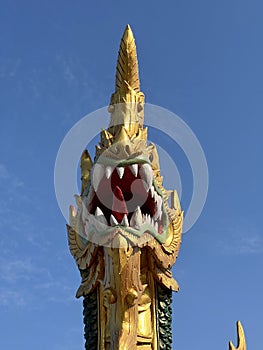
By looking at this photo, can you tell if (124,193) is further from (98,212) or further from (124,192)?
(98,212)

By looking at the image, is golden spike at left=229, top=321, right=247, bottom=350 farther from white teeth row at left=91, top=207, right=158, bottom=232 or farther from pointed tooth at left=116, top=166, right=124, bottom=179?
pointed tooth at left=116, top=166, right=124, bottom=179

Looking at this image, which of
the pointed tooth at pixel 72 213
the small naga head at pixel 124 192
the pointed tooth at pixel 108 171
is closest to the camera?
the small naga head at pixel 124 192

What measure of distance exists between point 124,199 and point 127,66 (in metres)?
2.58

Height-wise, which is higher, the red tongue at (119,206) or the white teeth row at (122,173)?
the white teeth row at (122,173)

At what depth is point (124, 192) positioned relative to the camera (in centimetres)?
952

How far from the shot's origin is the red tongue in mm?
Answer: 9297

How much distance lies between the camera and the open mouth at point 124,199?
30.5ft

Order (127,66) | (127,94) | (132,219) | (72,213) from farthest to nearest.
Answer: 1. (127,66)
2. (127,94)
3. (72,213)
4. (132,219)

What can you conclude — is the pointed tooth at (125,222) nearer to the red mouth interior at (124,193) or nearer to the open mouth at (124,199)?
the open mouth at (124,199)

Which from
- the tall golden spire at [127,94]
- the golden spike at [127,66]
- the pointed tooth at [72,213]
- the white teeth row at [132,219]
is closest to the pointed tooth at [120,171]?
the white teeth row at [132,219]

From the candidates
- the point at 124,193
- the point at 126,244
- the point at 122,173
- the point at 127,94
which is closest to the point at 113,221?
the point at 126,244

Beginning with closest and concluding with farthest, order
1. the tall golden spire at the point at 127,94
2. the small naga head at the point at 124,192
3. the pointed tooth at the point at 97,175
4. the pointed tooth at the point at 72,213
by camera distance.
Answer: the small naga head at the point at 124,192, the pointed tooth at the point at 97,175, the pointed tooth at the point at 72,213, the tall golden spire at the point at 127,94

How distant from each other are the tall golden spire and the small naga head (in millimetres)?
18

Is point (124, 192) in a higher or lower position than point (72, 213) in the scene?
lower
